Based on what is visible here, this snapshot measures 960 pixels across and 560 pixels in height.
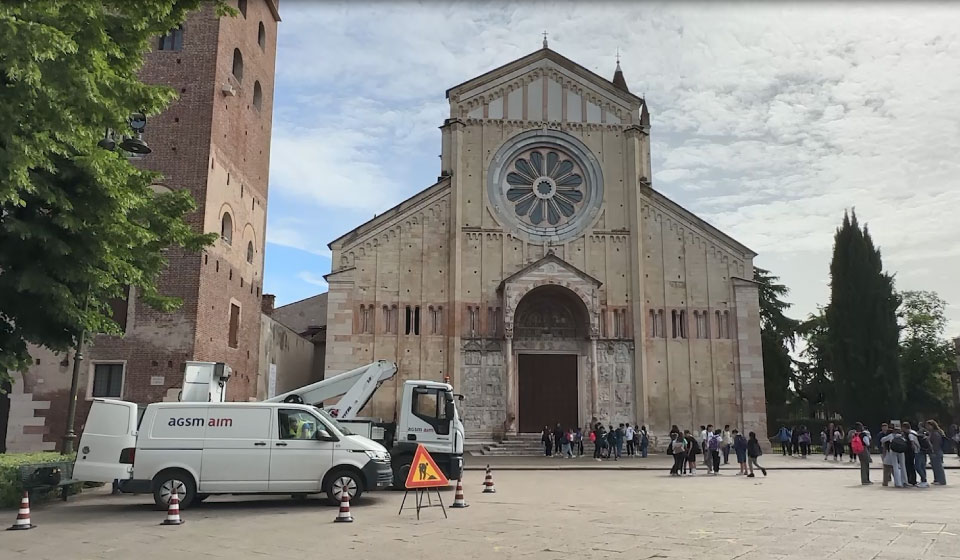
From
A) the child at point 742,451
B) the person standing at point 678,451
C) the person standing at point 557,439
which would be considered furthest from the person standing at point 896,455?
the person standing at point 557,439

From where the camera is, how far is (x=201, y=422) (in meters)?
13.8

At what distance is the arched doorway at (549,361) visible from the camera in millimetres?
33406

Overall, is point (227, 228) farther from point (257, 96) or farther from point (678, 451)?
point (678, 451)

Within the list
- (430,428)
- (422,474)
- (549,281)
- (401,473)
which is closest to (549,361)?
(549,281)

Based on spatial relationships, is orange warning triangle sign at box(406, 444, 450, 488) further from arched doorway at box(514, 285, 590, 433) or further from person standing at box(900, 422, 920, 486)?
arched doorway at box(514, 285, 590, 433)

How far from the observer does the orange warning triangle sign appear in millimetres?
→ 12203

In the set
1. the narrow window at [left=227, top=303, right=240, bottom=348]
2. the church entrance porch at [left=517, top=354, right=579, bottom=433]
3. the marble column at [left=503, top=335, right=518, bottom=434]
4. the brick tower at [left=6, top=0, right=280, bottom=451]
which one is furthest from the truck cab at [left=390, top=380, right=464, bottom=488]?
the church entrance porch at [left=517, top=354, right=579, bottom=433]

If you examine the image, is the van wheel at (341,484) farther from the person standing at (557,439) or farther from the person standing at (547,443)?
the person standing at (557,439)

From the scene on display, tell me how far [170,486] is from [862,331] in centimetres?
3785

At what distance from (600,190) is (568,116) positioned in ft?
12.8

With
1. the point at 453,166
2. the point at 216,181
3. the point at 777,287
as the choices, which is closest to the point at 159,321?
the point at 216,181

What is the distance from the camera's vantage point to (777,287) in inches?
1987

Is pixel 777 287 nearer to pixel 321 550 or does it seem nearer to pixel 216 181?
pixel 216 181

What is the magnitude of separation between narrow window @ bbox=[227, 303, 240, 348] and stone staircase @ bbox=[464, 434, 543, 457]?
10.3 m
